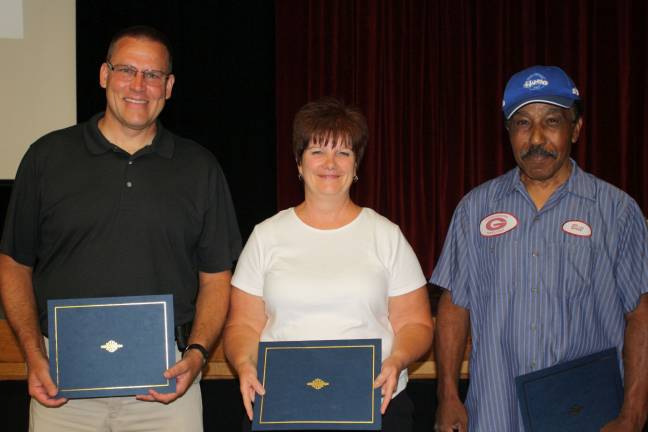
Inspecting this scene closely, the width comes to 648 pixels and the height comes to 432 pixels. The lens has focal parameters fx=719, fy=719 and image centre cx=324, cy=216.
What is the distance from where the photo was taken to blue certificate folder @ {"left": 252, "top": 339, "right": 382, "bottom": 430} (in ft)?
6.40

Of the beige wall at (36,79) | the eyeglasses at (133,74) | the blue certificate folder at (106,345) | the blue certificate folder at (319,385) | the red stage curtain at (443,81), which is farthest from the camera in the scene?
the red stage curtain at (443,81)

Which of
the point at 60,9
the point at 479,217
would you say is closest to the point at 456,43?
the point at 60,9

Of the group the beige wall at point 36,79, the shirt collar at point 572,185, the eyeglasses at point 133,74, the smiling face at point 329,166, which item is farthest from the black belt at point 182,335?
the beige wall at point 36,79

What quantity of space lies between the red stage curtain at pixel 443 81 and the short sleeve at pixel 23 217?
3.77 m

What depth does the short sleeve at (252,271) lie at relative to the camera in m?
2.26

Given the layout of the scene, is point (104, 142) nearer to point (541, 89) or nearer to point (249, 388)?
point (249, 388)

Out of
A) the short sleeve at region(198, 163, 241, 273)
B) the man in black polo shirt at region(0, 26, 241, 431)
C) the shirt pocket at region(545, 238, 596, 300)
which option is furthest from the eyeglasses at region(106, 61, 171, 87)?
the shirt pocket at region(545, 238, 596, 300)

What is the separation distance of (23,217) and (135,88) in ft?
1.79

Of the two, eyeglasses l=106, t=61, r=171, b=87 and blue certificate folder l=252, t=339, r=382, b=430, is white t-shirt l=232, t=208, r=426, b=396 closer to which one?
blue certificate folder l=252, t=339, r=382, b=430

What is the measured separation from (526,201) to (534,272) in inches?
9.3

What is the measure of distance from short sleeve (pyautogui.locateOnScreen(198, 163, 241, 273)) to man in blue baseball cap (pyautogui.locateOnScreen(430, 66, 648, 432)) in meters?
0.78

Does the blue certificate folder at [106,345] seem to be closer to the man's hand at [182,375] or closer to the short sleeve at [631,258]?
the man's hand at [182,375]

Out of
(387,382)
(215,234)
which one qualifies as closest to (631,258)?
Answer: (387,382)

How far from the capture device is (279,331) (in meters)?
2.16
